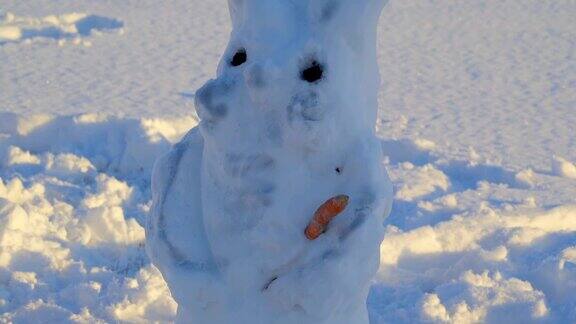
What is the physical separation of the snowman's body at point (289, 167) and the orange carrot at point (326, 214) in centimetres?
2

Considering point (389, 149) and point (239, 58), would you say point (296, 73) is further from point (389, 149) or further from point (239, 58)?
point (389, 149)

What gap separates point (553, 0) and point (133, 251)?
5.52 metres

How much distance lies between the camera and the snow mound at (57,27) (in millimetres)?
7527

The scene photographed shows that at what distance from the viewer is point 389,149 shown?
5.66 m

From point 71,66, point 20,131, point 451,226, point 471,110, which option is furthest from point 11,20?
point 451,226

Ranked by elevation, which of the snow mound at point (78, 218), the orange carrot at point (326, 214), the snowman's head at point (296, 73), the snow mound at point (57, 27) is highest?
the snowman's head at point (296, 73)

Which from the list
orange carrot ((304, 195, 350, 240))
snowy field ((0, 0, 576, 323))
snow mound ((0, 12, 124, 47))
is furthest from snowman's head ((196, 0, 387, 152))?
snow mound ((0, 12, 124, 47))

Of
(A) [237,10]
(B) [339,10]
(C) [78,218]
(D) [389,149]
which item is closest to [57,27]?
(D) [389,149]

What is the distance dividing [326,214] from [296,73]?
339 mm

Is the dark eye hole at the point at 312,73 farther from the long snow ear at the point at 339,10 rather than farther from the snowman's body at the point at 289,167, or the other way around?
the long snow ear at the point at 339,10

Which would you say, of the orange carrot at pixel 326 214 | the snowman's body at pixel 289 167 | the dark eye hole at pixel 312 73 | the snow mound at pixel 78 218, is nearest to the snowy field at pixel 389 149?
the snow mound at pixel 78 218

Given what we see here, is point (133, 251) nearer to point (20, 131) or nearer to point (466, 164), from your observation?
point (20, 131)

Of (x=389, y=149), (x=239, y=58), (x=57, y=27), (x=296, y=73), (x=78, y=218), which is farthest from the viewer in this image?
(x=57, y=27)

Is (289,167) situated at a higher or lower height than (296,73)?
lower
